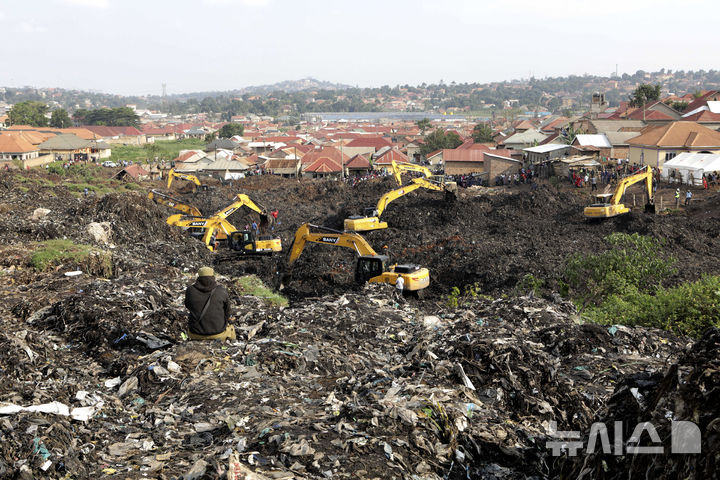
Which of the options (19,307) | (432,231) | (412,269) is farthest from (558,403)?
(432,231)

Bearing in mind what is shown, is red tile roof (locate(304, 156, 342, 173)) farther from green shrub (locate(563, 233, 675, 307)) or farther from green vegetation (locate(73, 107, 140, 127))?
green vegetation (locate(73, 107, 140, 127))

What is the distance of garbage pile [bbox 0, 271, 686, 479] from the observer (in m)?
5.30

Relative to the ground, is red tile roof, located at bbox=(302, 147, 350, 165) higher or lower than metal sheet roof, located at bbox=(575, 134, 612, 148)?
lower

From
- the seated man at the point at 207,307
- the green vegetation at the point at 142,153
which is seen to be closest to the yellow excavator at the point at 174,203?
the seated man at the point at 207,307

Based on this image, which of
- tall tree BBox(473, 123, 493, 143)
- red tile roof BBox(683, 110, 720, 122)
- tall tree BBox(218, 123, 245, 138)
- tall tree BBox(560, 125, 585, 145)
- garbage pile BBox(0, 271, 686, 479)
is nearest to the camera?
garbage pile BBox(0, 271, 686, 479)

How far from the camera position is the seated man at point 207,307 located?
7984mm

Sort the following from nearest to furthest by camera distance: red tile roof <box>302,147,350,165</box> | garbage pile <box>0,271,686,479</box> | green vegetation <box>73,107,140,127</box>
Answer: garbage pile <box>0,271,686,479</box> → red tile roof <box>302,147,350,165</box> → green vegetation <box>73,107,140,127</box>

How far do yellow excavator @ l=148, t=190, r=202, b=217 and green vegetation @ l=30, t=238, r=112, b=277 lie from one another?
29.0 ft

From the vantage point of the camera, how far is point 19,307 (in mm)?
10633

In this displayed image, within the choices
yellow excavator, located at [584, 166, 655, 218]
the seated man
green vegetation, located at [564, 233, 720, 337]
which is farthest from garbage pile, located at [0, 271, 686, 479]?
yellow excavator, located at [584, 166, 655, 218]

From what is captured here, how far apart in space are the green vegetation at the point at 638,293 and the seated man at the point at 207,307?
689cm

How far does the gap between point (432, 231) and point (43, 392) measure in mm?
17386

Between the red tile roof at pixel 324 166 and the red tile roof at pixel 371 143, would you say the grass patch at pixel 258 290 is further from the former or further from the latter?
the red tile roof at pixel 371 143

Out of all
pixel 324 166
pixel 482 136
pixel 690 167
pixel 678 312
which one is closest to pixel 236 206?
pixel 678 312
